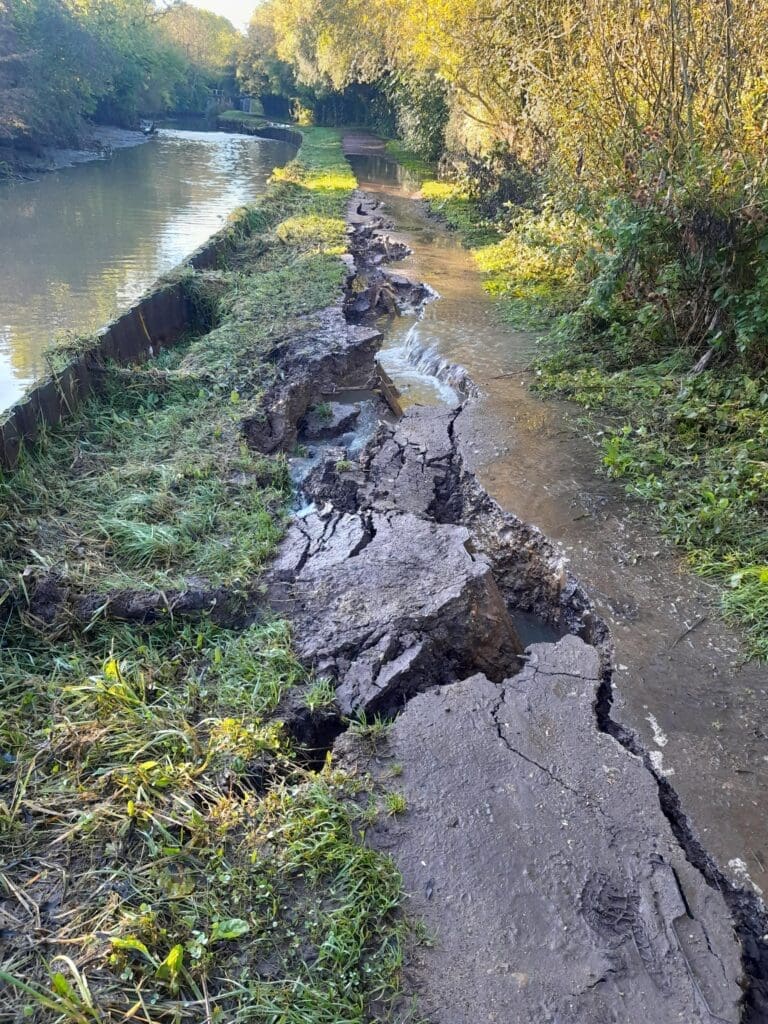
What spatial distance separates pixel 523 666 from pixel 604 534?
1.29 meters

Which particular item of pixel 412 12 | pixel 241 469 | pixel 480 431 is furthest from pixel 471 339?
pixel 412 12

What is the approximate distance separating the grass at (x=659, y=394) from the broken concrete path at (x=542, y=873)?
127cm

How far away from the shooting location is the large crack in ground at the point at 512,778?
2.21 meters

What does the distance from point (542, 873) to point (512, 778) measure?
406mm

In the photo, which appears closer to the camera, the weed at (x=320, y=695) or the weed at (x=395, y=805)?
the weed at (x=395, y=805)

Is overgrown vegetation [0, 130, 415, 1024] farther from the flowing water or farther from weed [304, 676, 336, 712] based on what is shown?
the flowing water

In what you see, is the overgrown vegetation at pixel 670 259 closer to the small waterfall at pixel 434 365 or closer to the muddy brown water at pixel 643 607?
the muddy brown water at pixel 643 607

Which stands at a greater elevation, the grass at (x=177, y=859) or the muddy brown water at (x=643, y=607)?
the muddy brown water at (x=643, y=607)

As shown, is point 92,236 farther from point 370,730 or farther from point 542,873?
point 542,873

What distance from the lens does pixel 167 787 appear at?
278 centimetres

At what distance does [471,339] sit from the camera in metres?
8.39

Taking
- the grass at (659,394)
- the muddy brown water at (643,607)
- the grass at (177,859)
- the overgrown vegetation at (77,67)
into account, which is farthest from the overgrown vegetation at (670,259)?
the overgrown vegetation at (77,67)

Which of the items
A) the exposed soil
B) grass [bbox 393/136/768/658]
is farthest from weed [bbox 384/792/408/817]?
the exposed soil

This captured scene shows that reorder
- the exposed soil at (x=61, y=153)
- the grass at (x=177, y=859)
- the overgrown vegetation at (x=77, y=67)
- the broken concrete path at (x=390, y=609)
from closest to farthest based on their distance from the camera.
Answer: the grass at (x=177, y=859) < the broken concrete path at (x=390, y=609) < the exposed soil at (x=61, y=153) < the overgrown vegetation at (x=77, y=67)
